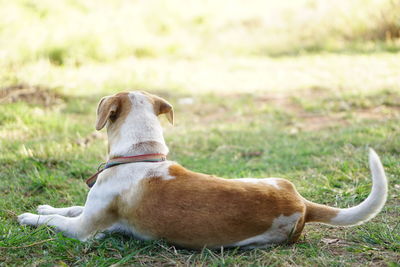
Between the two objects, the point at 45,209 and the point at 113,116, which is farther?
the point at 45,209

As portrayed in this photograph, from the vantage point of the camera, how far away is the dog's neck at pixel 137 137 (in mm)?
3375

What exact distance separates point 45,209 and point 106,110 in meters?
1.00

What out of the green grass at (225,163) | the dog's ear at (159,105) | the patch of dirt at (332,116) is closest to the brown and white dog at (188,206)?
the green grass at (225,163)

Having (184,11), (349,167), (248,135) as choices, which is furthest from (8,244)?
(184,11)

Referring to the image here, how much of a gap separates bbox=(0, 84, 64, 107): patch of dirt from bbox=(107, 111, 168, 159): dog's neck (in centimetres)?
392

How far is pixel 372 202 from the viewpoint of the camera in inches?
119

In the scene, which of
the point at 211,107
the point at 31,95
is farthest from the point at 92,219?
the point at 211,107

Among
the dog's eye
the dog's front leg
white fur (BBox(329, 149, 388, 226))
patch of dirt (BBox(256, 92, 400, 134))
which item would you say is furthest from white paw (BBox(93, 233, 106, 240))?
patch of dirt (BBox(256, 92, 400, 134))

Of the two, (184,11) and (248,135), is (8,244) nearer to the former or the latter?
(248,135)

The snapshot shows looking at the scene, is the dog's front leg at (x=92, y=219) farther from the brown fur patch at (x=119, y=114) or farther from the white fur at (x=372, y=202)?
the white fur at (x=372, y=202)

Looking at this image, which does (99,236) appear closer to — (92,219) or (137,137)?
(92,219)

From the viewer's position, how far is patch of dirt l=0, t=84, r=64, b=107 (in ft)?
23.1

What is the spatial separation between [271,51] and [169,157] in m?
8.38

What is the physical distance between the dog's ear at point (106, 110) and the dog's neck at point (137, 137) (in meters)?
0.12
